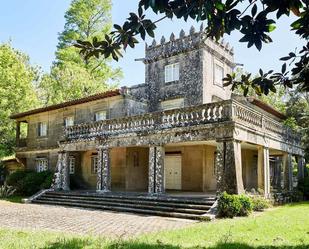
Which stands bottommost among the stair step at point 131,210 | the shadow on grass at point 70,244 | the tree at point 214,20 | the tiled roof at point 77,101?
the stair step at point 131,210

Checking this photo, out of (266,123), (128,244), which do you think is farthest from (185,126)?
(128,244)

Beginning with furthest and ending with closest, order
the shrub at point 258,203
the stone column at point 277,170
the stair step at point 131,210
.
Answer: the stone column at point 277,170 < the shrub at point 258,203 < the stair step at point 131,210

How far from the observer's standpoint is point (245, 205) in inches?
527

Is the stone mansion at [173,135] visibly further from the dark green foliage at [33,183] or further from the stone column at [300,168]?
the dark green foliage at [33,183]

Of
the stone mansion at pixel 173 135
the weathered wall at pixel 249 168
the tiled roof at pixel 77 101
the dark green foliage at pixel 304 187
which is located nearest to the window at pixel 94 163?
the stone mansion at pixel 173 135

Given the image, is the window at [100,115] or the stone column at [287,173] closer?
the stone column at [287,173]

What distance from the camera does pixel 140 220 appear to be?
12.6 metres

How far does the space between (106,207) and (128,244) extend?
900 centimetres

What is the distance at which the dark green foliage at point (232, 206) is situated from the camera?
1301 cm

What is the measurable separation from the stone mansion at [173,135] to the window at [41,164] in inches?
0.6

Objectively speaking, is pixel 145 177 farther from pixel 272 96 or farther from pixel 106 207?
pixel 272 96

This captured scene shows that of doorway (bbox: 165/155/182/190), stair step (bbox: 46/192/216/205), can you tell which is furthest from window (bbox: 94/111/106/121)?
stair step (bbox: 46/192/216/205)

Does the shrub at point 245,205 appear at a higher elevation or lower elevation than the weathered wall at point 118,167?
lower

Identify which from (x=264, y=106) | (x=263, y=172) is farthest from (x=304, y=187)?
(x=263, y=172)
